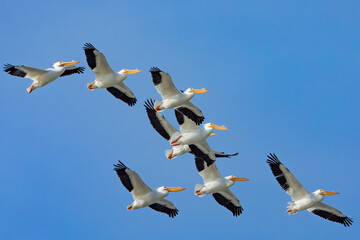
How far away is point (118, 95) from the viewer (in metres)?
29.6

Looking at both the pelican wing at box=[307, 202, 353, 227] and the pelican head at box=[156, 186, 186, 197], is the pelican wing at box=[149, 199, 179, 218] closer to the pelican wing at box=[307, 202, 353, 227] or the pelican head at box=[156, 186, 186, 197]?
the pelican head at box=[156, 186, 186, 197]

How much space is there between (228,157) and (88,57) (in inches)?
211

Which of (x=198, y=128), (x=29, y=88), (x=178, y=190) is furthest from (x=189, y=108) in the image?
(x=29, y=88)

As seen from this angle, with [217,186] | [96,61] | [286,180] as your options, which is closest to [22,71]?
[96,61]

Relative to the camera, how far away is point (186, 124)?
27.9 m

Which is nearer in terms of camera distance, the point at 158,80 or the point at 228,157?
the point at 158,80

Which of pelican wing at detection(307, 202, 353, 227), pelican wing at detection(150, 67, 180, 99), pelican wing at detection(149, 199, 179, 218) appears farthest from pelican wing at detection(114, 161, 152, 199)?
pelican wing at detection(307, 202, 353, 227)

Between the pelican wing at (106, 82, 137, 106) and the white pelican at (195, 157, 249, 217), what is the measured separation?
9.94 ft

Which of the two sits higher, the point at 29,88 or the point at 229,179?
the point at 29,88

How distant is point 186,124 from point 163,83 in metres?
1.37

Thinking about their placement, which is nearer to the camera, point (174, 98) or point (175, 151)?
point (174, 98)

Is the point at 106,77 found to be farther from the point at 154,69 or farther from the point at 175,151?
the point at 175,151

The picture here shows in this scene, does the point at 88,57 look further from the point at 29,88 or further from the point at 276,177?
the point at 276,177

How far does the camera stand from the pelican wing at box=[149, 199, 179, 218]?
27.8 metres
